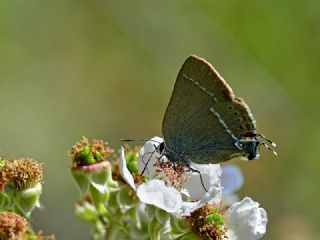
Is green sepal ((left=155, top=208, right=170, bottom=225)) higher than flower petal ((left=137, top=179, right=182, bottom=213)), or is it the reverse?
flower petal ((left=137, top=179, right=182, bottom=213))

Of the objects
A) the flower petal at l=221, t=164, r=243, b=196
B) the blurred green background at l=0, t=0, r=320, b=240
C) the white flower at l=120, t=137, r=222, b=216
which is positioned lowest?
the white flower at l=120, t=137, r=222, b=216

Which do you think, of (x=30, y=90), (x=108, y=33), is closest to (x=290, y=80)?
(x=108, y=33)

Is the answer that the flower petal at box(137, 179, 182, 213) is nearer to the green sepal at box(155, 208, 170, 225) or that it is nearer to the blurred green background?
the green sepal at box(155, 208, 170, 225)

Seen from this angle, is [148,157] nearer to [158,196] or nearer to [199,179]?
[199,179]

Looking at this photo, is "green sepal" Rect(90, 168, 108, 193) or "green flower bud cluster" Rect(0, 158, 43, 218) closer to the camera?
"green flower bud cluster" Rect(0, 158, 43, 218)

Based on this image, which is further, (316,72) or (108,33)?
(108,33)

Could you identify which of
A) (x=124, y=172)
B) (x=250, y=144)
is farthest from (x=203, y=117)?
(x=124, y=172)

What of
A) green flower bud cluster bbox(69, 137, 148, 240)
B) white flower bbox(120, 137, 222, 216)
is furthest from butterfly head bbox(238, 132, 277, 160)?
green flower bud cluster bbox(69, 137, 148, 240)

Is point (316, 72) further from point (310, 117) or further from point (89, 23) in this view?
point (89, 23)
